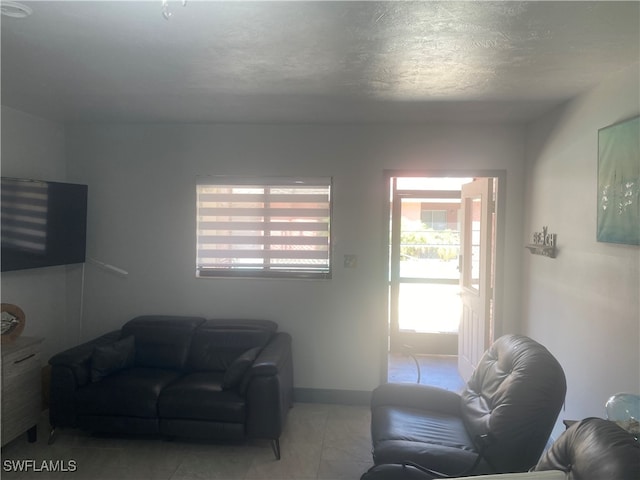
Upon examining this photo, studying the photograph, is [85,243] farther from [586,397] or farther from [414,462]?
[586,397]

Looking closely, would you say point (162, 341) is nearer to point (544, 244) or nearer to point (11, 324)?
point (11, 324)

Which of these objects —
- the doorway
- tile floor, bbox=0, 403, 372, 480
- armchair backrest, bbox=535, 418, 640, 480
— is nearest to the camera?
armchair backrest, bbox=535, 418, 640, 480

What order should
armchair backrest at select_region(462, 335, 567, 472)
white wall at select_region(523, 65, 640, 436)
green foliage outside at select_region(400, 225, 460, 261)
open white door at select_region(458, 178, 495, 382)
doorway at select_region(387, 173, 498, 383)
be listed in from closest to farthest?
armchair backrest at select_region(462, 335, 567, 472) < white wall at select_region(523, 65, 640, 436) < open white door at select_region(458, 178, 495, 382) < doorway at select_region(387, 173, 498, 383) < green foliage outside at select_region(400, 225, 460, 261)

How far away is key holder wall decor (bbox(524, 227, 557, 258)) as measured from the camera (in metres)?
3.02

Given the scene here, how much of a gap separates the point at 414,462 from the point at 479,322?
217cm

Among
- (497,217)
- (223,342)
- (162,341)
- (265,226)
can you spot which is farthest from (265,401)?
(497,217)

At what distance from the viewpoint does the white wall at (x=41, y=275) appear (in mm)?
3314

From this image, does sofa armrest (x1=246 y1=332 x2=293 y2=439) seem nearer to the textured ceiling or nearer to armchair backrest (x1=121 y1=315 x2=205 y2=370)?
armchair backrest (x1=121 y1=315 x2=205 y2=370)

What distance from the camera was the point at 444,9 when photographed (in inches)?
64.1

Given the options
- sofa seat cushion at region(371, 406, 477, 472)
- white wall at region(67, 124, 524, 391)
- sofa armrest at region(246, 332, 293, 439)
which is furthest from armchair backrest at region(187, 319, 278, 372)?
sofa seat cushion at region(371, 406, 477, 472)

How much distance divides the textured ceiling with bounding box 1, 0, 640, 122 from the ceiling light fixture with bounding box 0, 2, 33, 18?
5 cm

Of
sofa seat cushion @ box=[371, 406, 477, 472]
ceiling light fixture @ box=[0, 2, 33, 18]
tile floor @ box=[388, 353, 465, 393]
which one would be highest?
ceiling light fixture @ box=[0, 2, 33, 18]

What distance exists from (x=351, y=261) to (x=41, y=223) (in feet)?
8.56

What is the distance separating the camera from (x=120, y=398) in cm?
297
